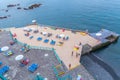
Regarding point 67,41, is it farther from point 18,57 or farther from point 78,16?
point 78,16

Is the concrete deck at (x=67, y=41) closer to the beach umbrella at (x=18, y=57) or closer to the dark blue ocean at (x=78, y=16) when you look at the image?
the dark blue ocean at (x=78, y=16)

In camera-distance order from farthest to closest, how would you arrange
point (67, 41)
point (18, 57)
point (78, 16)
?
point (78, 16) → point (67, 41) → point (18, 57)

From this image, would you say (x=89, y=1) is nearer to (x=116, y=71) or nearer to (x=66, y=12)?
(x=66, y=12)

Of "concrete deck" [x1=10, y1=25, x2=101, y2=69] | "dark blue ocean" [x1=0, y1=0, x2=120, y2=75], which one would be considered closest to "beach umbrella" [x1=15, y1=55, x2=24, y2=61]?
"concrete deck" [x1=10, y1=25, x2=101, y2=69]

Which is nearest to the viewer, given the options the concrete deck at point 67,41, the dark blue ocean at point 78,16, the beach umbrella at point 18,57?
the beach umbrella at point 18,57

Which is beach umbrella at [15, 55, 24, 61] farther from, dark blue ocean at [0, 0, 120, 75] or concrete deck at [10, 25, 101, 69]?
dark blue ocean at [0, 0, 120, 75]

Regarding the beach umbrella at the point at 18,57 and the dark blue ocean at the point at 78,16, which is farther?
the dark blue ocean at the point at 78,16

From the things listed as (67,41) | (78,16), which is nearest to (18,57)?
(67,41)

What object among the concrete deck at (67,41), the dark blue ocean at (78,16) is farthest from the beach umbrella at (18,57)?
the dark blue ocean at (78,16)

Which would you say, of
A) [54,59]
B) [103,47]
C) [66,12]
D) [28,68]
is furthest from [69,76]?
[66,12]
